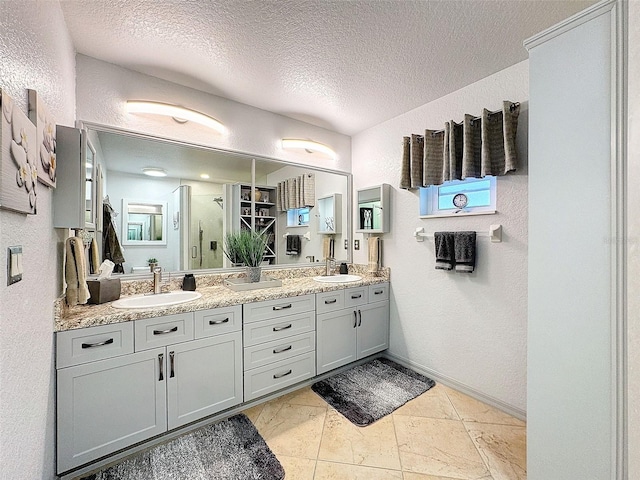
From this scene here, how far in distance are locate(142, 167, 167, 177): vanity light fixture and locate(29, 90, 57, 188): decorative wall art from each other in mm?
752

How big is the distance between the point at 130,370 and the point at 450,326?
2289 mm

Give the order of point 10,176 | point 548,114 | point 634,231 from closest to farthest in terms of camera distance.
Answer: point 10,176 < point 634,231 < point 548,114

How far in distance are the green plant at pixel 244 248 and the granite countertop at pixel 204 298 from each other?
0.64 feet

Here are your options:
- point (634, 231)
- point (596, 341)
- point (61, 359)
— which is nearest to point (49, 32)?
point (61, 359)

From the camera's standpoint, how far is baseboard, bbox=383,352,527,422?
1.93m

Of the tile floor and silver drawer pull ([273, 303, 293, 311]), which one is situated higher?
silver drawer pull ([273, 303, 293, 311])

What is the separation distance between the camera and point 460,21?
5.01ft

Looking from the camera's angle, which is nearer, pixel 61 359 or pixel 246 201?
pixel 61 359

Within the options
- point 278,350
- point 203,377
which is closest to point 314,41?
point 278,350

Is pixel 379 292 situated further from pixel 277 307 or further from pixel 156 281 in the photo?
pixel 156 281

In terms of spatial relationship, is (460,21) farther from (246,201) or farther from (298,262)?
(298,262)

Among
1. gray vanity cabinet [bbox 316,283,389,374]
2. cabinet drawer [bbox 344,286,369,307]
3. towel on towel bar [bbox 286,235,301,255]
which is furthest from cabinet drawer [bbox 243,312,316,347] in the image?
towel on towel bar [bbox 286,235,301,255]

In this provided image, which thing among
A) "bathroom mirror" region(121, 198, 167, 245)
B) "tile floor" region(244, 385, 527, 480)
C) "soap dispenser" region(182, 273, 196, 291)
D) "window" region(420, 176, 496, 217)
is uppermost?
"window" region(420, 176, 496, 217)

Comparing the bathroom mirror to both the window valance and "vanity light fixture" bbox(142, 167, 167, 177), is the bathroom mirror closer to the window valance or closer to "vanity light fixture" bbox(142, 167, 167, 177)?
"vanity light fixture" bbox(142, 167, 167, 177)
